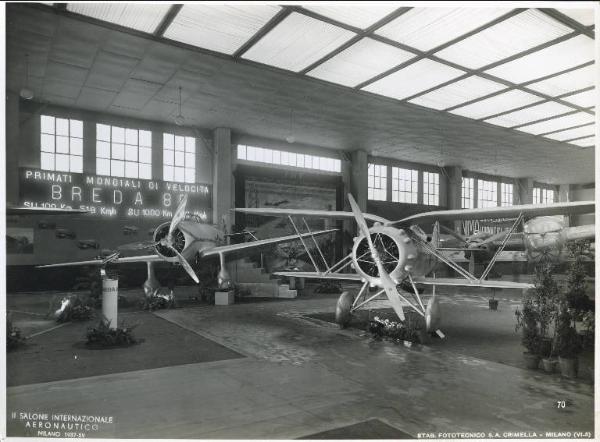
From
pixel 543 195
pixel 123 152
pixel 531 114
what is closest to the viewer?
pixel 531 114

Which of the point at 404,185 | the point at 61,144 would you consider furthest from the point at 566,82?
the point at 61,144

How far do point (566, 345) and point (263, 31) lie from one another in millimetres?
6560

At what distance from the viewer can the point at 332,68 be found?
9.10m

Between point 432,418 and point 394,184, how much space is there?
1747cm

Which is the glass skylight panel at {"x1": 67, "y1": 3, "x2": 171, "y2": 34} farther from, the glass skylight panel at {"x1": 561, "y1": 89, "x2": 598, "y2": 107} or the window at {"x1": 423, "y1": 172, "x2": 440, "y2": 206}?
the window at {"x1": 423, "y1": 172, "x2": 440, "y2": 206}

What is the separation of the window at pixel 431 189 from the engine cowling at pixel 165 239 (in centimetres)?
1409

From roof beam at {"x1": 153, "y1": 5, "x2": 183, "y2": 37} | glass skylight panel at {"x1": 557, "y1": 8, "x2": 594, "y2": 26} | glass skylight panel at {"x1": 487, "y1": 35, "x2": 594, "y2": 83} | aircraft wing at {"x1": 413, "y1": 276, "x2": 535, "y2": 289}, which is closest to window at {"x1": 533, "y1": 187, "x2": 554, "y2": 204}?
glass skylight panel at {"x1": 487, "y1": 35, "x2": 594, "y2": 83}

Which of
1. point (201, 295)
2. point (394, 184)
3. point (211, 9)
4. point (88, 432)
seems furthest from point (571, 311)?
point (394, 184)

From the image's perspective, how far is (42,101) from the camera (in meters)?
11.9

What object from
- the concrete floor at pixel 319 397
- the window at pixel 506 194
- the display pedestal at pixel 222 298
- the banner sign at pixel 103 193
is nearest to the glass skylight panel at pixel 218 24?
the concrete floor at pixel 319 397

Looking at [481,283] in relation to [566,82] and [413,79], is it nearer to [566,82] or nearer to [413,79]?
[413,79]

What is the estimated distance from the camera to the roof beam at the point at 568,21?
6410 millimetres

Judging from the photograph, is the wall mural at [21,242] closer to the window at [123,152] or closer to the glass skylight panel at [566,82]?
the window at [123,152]

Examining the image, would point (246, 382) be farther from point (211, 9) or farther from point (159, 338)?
point (211, 9)
